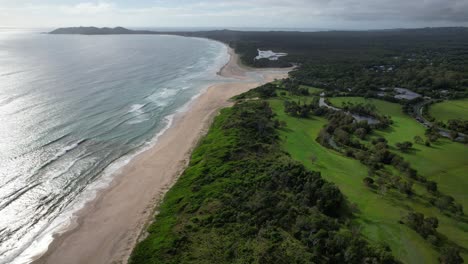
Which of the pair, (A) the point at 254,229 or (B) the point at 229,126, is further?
(B) the point at 229,126

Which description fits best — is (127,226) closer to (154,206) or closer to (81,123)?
(154,206)

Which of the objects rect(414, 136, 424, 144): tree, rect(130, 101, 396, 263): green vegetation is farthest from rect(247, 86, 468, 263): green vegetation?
rect(130, 101, 396, 263): green vegetation

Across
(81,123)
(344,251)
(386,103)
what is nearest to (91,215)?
(344,251)

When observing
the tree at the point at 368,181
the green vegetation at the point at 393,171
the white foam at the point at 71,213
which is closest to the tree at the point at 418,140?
the green vegetation at the point at 393,171

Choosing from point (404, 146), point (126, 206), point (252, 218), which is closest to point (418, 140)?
point (404, 146)

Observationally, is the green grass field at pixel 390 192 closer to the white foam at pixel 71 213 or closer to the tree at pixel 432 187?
the tree at pixel 432 187
